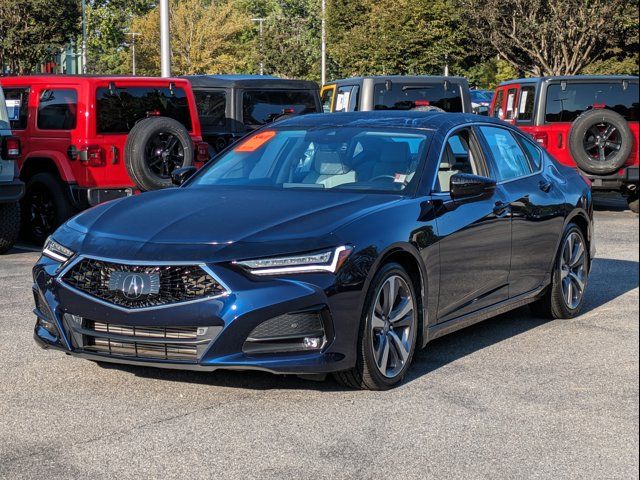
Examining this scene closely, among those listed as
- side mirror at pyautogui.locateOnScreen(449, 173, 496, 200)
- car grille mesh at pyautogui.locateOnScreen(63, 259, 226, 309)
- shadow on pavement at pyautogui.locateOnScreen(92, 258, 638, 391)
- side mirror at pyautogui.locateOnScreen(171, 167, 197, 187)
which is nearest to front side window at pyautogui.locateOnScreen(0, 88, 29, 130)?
side mirror at pyautogui.locateOnScreen(171, 167, 197, 187)

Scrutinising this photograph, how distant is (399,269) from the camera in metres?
6.19

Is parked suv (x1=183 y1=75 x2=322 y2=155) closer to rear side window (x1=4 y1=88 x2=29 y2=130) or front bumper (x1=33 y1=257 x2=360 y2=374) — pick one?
rear side window (x1=4 y1=88 x2=29 y2=130)

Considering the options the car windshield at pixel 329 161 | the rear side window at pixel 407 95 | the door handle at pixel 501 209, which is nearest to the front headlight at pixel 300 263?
the car windshield at pixel 329 161

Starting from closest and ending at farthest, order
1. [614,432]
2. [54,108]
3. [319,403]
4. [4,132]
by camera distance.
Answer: [614,432]
[319,403]
[4,132]
[54,108]

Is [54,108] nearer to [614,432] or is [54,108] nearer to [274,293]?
[274,293]

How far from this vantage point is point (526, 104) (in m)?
16.5

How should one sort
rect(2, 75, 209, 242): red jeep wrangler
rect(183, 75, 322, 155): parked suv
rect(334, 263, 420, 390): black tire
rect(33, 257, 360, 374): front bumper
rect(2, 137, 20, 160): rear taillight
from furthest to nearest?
1. rect(183, 75, 322, 155): parked suv
2. rect(2, 75, 209, 242): red jeep wrangler
3. rect(2, 137, 20, 160): rear taillight
4. rect(334, 263, 420, 390): black tire
5. rect(33, 257, 360, 374): front bumper

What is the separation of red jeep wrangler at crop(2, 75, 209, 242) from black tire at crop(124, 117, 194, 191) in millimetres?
10

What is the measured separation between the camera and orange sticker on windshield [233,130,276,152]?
291 inches

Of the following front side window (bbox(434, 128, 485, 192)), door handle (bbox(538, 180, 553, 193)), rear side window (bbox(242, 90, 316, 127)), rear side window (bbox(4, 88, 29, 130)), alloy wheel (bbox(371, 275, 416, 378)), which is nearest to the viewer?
alloy wheel (bbox(371, 275, 416, 378))

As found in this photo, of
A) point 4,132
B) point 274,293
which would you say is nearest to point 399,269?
point 274,293

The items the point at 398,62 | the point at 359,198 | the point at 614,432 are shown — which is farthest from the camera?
the point at 398,62

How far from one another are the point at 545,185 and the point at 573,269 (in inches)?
27.4

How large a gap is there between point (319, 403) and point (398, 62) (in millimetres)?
38560
